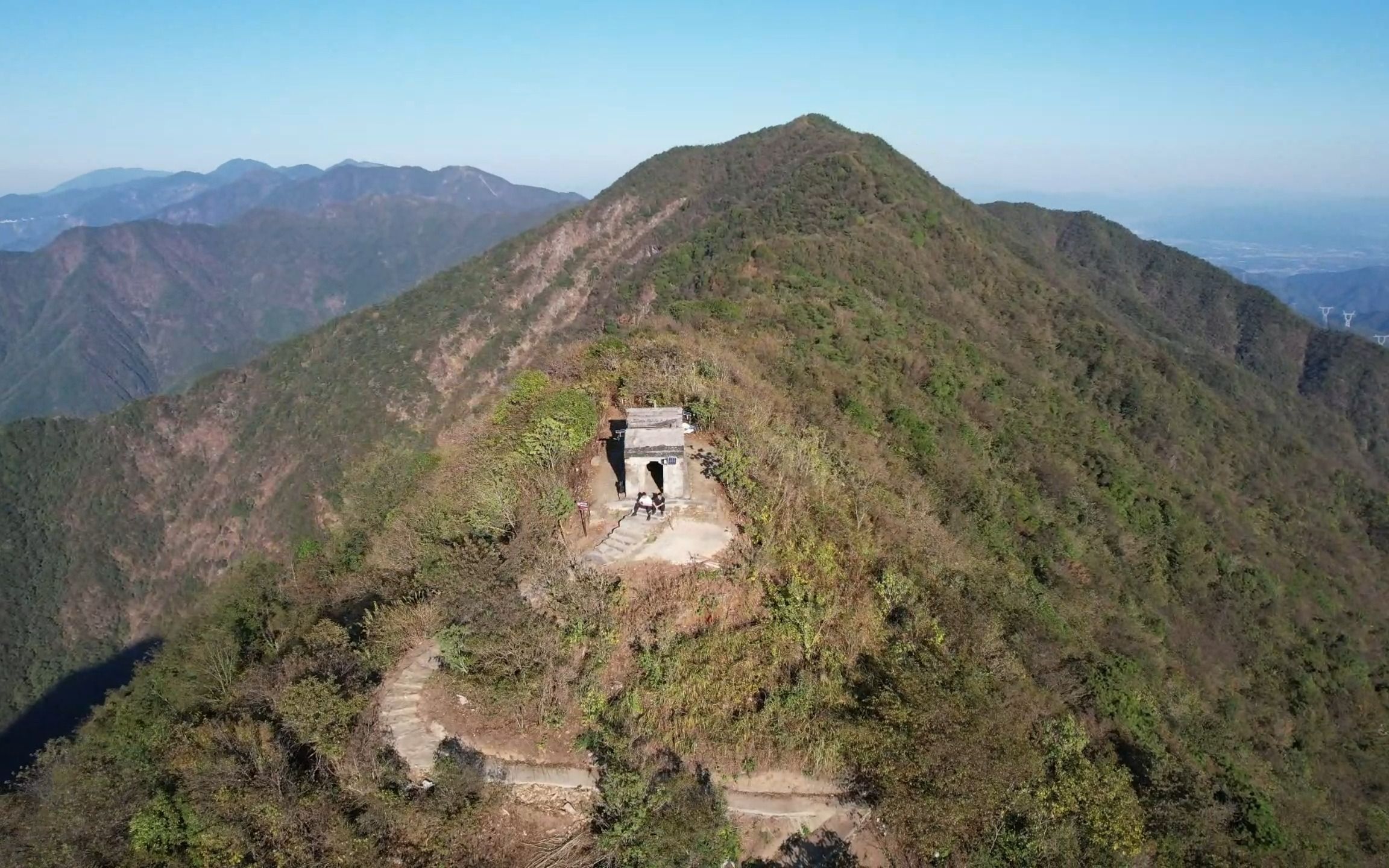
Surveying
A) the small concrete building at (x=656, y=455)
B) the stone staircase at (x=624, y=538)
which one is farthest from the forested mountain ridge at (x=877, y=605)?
the small concrete building at (x=656, y=455)

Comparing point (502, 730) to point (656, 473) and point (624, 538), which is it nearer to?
point (624, 538)

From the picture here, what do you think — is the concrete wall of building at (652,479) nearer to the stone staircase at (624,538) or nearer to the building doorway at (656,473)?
the building doorway at (656,473)

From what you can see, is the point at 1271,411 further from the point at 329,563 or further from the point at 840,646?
the point at 329,563

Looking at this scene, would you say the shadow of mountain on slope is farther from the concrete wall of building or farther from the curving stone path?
the curving stone path

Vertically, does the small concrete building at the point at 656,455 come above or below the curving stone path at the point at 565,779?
above

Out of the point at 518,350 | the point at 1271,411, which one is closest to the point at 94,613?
the point at 518,350

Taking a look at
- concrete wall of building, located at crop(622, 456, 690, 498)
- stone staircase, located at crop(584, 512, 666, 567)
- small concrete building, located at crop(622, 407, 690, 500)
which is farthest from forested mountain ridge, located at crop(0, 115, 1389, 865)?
small concrete building, located at crop(622, 407, 690, 500)
